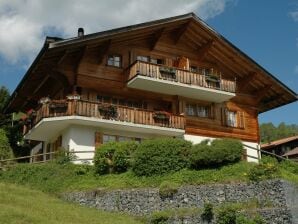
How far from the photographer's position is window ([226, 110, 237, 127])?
113ft

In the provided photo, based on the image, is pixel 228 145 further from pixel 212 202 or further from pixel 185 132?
pixel 185 132

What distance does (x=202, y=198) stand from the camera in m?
20.1

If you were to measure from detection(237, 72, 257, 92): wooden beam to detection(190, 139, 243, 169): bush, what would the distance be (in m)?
14.9

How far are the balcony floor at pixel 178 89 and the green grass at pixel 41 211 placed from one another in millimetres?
10465

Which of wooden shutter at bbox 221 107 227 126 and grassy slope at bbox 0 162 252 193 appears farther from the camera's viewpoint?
wooden shutter at bbox 221 107 227 126

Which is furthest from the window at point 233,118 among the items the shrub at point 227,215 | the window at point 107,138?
the shrub at point 227,215

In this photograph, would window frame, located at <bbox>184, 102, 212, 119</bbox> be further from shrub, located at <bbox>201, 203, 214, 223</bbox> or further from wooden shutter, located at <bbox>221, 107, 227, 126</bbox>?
shrub, located at <bbox>201, 203, 214, 223</bbox>

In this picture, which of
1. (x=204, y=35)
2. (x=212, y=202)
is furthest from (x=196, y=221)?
(x=204, y=35)

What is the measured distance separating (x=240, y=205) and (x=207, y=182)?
75.0 inches

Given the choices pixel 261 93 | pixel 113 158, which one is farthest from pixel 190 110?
pixel 113 158

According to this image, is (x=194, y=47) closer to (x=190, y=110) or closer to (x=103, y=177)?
(x=190, y=110)

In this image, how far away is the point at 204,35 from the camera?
3412 cm

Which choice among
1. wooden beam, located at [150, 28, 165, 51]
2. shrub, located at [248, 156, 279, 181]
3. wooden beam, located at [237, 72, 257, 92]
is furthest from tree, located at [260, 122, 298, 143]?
shrub, located at [248, 156, 279, 181]

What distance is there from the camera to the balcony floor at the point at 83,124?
89.6ft
